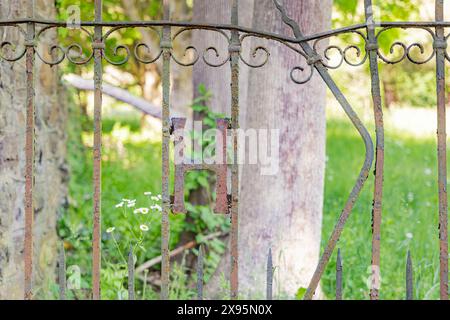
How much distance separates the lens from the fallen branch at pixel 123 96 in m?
4.93

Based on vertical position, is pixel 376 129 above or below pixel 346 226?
above

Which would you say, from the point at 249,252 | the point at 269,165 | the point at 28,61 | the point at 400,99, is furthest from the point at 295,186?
the point at 400,99

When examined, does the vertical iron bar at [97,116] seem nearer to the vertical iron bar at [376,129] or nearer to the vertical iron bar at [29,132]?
the vertical iron bar at [29,132]

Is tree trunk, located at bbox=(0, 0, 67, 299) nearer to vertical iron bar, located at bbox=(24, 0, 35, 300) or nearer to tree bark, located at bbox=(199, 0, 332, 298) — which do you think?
vertical iron bar, located at bbox=(24, 0, 35, 300)

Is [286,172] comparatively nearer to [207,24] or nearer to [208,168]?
[208,168]

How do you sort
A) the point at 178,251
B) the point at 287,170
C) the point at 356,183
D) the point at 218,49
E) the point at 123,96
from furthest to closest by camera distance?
the point at 123,96 < the point at 178,251 < the point at 218,49 < the point at 287,170 < the point at 356,183

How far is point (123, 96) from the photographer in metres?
5.05

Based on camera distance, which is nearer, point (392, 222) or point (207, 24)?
point (207, 24)

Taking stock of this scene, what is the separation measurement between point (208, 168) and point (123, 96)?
2725 millimetres

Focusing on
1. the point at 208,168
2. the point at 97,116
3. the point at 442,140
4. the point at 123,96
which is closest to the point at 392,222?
the point at 123,96

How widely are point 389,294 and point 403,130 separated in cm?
709

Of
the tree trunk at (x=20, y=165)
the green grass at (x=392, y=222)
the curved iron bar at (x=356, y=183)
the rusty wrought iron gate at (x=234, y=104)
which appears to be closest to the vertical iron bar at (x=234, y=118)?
the rusty wrought iron gate at (x=234, y=104)

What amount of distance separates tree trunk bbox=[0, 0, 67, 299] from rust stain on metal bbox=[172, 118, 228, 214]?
118 cm

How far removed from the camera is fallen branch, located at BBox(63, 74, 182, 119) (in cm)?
493
